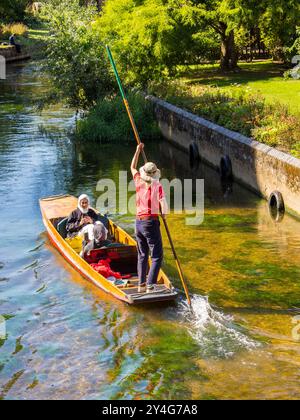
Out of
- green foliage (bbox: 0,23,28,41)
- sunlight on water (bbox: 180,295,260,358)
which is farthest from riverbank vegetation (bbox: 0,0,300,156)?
green foliage (bbox: 0,23,28,41)

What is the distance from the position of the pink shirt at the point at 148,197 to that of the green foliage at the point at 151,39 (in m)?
18.7

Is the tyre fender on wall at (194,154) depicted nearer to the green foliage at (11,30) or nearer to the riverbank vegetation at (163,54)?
the riverbank vegetation at (163,54)

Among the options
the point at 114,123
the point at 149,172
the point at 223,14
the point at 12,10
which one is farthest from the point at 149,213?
the point at 12,10

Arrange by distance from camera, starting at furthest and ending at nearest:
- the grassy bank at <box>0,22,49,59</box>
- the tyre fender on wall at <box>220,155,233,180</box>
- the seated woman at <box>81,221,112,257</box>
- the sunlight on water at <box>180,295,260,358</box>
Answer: the grassy bank at <box>0,22,49,59</box>
the tyre fender on wall at <box>220,155,233,180</box>
the seated woman at <box>81,221,112,257</box>
the sunlight on water at <box>180,295,260,358</box>

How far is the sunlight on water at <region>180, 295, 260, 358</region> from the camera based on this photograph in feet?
36.1

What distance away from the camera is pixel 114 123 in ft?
91.4

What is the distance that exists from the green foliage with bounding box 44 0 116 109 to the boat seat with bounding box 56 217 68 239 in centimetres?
1325

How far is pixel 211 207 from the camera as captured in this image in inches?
760

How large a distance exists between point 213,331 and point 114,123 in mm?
17129

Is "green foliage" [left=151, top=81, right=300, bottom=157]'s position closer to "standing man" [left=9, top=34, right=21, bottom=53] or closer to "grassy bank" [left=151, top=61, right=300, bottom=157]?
"grassy bank" [left=151, top=61, right=300, bottom=157]

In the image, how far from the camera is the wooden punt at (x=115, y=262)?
40.6 feet

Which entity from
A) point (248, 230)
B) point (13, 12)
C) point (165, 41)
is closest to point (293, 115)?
point (248, 230)
